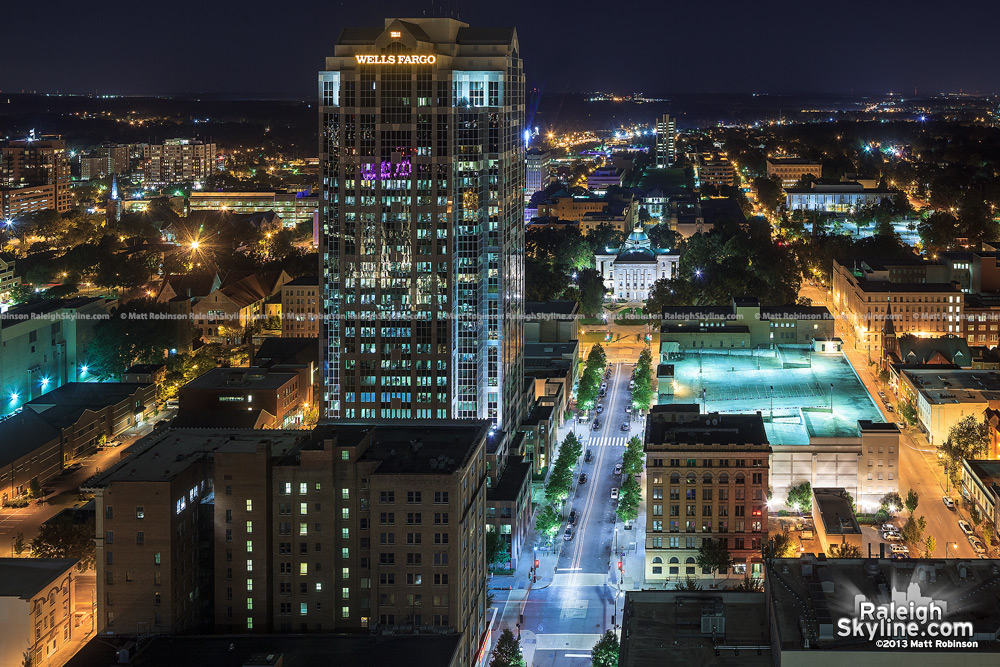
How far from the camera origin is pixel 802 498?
58.2 meters

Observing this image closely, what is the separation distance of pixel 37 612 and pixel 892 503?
35.4m

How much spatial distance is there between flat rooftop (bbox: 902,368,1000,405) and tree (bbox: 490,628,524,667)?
35.0m

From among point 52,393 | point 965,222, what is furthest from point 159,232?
point 965,222

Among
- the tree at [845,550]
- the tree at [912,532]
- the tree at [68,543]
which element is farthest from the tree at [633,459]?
the tree at [68,543]

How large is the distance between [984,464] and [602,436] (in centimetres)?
1978

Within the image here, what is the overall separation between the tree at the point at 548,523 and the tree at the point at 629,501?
2697 mm

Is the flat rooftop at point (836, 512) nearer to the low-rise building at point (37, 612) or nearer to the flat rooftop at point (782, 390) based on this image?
the flat rooftop at point (782, 390)

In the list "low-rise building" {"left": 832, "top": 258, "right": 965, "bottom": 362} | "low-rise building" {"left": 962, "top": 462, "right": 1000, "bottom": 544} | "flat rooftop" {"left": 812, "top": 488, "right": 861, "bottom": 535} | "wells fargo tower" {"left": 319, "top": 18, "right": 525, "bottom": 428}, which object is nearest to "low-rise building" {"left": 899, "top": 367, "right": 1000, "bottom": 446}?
"low-rise building" {"left": 962, "top": 462, "right": 1000, "bottom": 544}

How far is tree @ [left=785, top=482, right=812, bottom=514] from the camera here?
58094 millimetres

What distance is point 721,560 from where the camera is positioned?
50875 mm

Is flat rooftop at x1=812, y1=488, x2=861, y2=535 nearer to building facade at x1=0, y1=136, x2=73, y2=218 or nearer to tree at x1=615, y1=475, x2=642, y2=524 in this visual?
tree at x1=615, y1=475, x2=642, y2=524

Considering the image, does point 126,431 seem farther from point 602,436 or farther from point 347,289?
point 602,436

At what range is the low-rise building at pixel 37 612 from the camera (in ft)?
137

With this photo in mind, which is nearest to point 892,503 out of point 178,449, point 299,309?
point 178,449
